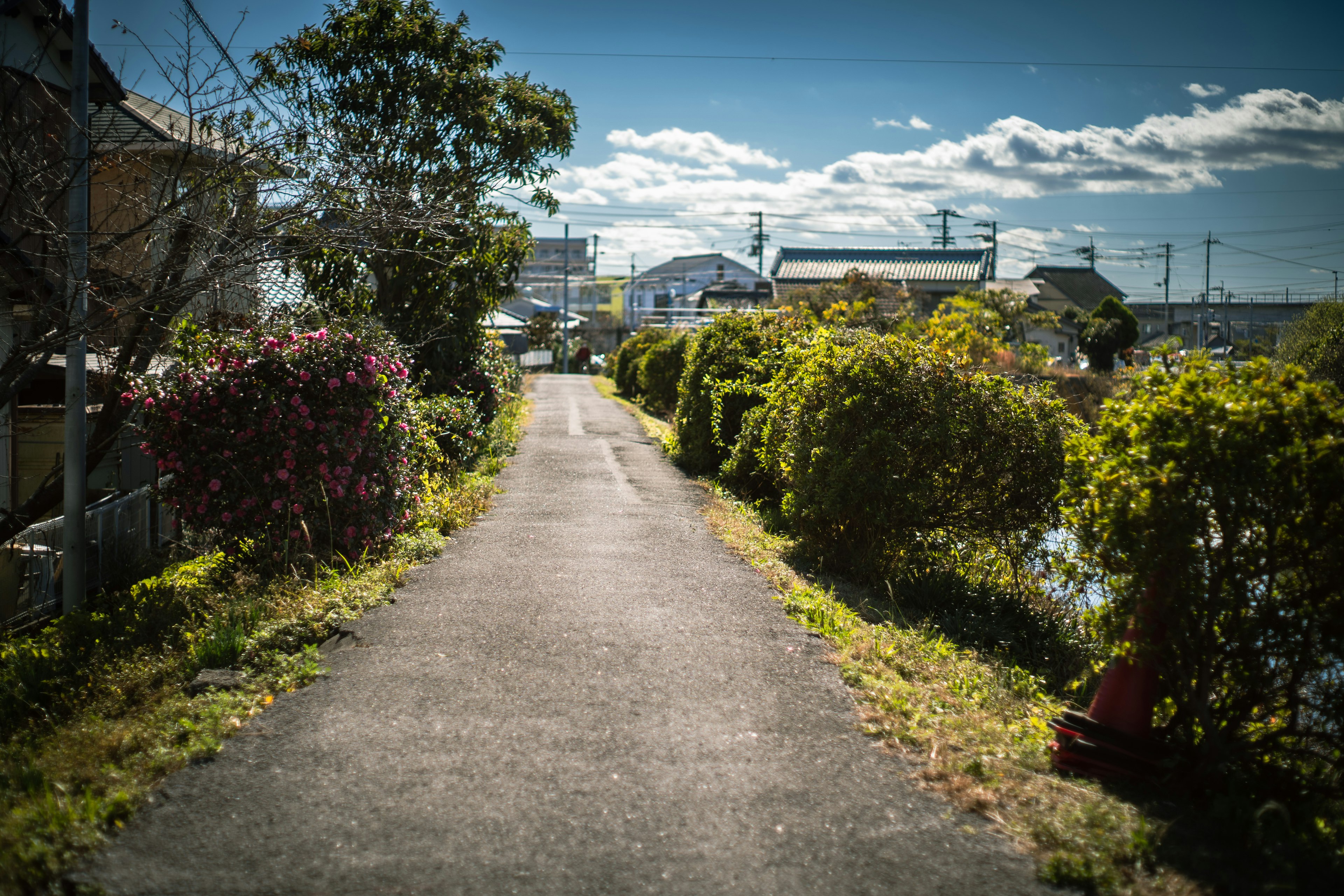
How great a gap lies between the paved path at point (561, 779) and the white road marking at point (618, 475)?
15.8 feet

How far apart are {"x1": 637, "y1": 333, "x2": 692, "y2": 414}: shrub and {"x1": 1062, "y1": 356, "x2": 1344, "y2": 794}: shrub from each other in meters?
16.0

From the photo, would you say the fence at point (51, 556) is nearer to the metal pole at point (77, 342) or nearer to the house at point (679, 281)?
the metal pole at point (77, 342)

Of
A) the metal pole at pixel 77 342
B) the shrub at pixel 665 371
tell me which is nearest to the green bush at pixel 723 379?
the shrub at pixel 665 371

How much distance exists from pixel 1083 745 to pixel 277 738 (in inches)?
144

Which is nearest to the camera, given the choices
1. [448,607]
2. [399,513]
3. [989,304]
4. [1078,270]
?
[448,607]

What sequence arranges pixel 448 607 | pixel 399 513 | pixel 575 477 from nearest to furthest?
pixel 448 607 → pixel 399 513 → pixel 575 477

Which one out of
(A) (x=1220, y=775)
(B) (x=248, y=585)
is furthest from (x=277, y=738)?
(A) (x=1220, y=775)

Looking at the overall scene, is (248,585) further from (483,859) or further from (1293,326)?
(1293,326)

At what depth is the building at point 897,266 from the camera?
5462 centimetres

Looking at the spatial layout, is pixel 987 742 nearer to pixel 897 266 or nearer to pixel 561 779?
pixel 561 779

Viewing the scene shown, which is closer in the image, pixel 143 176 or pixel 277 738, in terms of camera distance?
pixel 277 738

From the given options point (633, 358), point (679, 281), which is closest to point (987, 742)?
point (633, 358)

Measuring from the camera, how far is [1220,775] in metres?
3.89

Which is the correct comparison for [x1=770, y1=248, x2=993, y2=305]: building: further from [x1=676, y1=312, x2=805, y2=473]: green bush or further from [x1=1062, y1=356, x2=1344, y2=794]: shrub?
[x1=1062, y1=356, x2=1344, y2=794]: shrub
